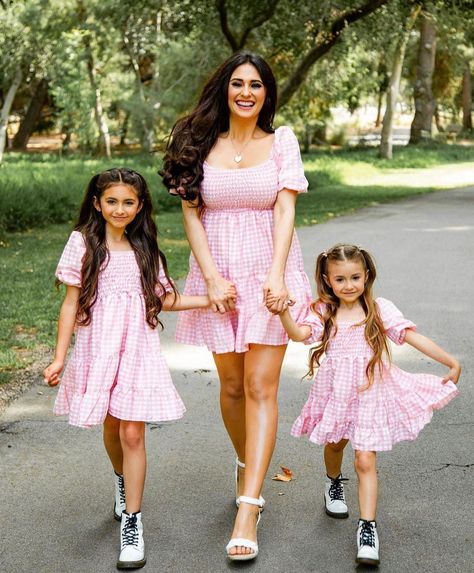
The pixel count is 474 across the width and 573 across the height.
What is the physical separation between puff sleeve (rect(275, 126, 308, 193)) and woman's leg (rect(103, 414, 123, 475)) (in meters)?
1.19

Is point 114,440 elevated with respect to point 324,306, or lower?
lower

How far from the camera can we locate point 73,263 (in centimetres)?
388

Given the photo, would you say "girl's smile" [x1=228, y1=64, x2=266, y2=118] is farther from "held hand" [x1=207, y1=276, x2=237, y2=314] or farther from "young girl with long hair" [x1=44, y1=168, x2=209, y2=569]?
"held hand" [x1=207, y1=276, x2=237, y2=314]

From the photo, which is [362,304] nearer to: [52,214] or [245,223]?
[245,223]

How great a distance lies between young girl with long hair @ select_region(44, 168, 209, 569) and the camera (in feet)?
12.3

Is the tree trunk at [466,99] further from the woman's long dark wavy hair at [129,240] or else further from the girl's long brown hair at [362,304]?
the woman's long dark wavy hair at [129,240]

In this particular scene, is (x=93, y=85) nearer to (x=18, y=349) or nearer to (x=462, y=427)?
(x=18, y=349)

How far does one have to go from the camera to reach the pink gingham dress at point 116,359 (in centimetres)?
376

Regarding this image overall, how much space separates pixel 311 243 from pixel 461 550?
9525 millimetres

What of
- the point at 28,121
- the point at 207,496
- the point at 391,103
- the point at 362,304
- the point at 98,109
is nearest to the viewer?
the point at 362,304

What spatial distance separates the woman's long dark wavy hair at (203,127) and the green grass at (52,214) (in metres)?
2.79

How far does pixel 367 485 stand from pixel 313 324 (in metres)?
0.70

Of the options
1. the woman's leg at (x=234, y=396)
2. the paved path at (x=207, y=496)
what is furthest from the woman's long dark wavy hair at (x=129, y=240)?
the paved path at (x=207, y=496)

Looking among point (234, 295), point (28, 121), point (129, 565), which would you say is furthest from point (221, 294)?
point (28, 121)
